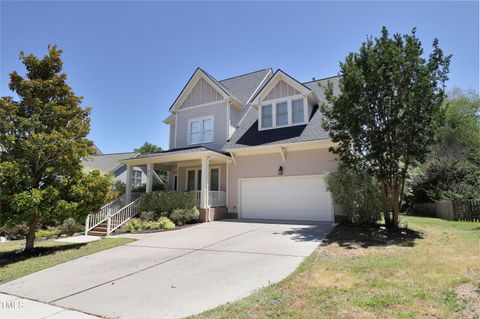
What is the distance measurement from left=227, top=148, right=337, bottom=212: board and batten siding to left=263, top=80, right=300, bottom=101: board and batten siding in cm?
353

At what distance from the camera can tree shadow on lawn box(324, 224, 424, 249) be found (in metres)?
8.43

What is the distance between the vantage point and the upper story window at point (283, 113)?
15562mm

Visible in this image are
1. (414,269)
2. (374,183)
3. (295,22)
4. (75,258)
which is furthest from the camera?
(295,22)

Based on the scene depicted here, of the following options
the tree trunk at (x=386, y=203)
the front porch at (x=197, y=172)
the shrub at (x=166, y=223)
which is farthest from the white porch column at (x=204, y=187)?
the tree trunk at (x=386, y=203)

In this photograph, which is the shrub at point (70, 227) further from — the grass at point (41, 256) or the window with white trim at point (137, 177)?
the window with white trim at point (137, 177)

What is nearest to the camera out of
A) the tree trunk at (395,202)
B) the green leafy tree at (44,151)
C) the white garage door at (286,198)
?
the green leafy tree at (44,151)

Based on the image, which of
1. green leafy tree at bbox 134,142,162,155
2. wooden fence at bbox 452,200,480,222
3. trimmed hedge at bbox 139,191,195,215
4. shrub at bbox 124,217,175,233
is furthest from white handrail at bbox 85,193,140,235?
green leafy tree at bbox 134,142,162,155

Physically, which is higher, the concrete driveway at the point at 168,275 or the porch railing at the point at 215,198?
the porch railing at the point at 215,198

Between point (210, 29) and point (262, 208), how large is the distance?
9550 mm

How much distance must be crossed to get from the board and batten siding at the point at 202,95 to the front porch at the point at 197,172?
12.4 ft

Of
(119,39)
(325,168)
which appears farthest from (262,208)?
(119,39)

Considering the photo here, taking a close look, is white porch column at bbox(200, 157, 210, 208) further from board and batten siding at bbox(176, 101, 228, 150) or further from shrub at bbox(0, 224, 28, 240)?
shrub at bbox(0, 224, 28, 240)

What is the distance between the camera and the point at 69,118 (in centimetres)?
949

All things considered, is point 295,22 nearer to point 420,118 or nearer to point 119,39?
point 420,118
